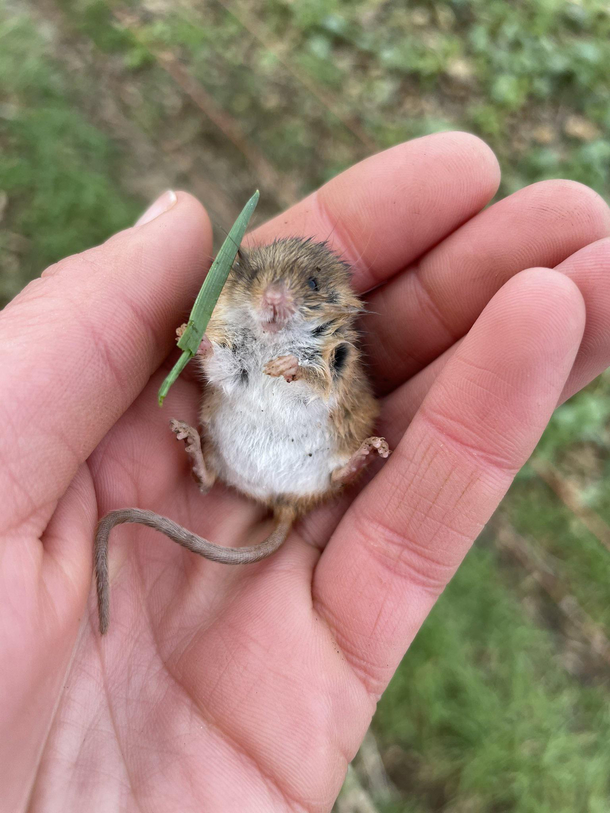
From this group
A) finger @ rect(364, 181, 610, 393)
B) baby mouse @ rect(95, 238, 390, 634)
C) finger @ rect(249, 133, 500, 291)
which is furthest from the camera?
finger @ rect(249, 133, 500, 291)

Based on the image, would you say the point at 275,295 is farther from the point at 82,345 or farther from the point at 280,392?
the point at 82,345

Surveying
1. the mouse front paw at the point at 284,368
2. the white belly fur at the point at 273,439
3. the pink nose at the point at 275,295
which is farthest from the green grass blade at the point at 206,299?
the white belly fur at the point at 273,439

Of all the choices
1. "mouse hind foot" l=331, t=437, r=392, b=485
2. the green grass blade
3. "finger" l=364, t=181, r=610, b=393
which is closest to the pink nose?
the green grass blade

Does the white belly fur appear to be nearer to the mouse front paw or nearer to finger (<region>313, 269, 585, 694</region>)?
the mouse front paw

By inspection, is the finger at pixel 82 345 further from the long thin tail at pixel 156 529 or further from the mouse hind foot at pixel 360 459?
the mouse hind foot at pixel 360 459

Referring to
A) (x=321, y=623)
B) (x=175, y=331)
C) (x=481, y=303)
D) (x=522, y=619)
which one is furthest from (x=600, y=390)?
(x=175, y=331)

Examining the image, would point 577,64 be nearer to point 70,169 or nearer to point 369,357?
point 369,357
